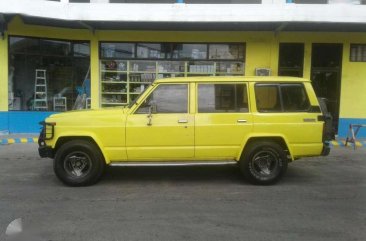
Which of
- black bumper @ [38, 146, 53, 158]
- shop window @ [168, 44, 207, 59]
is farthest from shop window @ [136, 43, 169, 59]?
black bumper @ [38, 146, 53, 158]

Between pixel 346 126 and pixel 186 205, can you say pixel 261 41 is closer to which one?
pixel 346 126

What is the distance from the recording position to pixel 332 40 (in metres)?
13.0

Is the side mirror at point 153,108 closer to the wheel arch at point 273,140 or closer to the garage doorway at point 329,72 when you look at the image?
the wheel arch at point 273,140

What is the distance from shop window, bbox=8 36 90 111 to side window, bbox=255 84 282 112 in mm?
7700

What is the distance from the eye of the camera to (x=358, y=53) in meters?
13.0

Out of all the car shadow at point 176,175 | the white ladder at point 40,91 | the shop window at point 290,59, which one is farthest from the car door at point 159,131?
the white ladder at point 40,91

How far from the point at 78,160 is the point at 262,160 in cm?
327

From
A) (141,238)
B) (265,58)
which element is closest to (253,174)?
(141,238)

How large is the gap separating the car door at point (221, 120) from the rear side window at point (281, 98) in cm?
28

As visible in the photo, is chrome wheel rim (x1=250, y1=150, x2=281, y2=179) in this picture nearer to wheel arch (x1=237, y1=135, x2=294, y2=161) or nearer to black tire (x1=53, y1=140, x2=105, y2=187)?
wheel arch (x1=237, y1=135, x2=294, y2=161)

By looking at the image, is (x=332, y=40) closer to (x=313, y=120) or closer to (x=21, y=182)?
(x=313, y=120)

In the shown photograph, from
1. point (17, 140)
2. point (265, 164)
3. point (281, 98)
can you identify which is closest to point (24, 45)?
point (17, 140)

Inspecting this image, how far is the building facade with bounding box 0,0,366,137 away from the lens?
12711 millimetres

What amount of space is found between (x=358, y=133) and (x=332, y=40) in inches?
121
